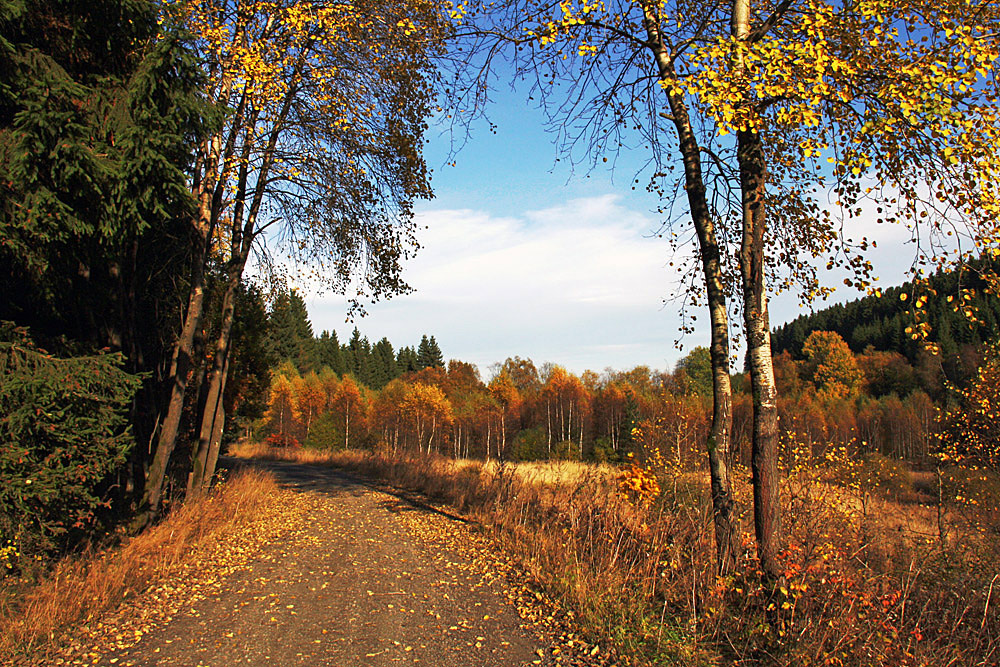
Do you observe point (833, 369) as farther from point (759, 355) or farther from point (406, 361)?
point (759, 355)

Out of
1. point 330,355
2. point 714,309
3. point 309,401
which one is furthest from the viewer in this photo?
point 330,355

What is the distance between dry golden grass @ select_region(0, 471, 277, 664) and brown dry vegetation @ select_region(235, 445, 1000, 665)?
4327 millimetres

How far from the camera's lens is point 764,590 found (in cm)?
494

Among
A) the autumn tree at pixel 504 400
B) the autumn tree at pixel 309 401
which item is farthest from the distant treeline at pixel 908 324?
the autumn tree at pixel 309 401

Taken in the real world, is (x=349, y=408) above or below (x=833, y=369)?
below

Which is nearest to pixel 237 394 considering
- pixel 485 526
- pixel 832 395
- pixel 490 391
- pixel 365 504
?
pixel 365 504

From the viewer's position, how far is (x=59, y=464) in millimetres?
5586

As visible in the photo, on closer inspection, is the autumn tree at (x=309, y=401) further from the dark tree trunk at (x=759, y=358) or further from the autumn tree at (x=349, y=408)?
the dark tree trunk at (x=759, y=358)

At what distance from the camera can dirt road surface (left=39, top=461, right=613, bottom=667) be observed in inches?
179

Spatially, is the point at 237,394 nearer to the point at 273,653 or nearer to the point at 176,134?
the point at 176,134

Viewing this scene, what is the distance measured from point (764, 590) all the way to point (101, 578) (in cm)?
648

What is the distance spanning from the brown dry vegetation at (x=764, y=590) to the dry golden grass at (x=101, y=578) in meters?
4.33

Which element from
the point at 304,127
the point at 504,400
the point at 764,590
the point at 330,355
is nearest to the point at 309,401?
the point at 504,400

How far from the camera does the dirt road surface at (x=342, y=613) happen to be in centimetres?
454
